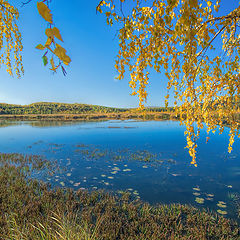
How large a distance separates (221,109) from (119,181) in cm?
518

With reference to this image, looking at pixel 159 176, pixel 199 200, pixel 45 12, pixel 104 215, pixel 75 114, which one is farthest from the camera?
pixel 75 114

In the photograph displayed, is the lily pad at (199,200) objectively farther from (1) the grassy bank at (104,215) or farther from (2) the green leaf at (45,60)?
(2) the green leaf at (45,60)

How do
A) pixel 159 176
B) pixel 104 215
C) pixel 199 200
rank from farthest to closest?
pixel 159 176
pixel 199 200
pixel 104 215

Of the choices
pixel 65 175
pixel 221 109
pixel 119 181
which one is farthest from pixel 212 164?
pixel 65 175

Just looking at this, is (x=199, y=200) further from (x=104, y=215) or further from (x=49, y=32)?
(x=49, y=32)

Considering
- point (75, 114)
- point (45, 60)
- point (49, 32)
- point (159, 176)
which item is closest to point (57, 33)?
point (49, 32)

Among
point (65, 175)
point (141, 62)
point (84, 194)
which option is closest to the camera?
point (141, 62)

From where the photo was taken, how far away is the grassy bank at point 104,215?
3.71 meters

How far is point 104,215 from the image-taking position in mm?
4391

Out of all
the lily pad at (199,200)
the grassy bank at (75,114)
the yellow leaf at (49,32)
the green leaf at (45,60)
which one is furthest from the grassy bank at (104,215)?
the grassy bank at (75,114)

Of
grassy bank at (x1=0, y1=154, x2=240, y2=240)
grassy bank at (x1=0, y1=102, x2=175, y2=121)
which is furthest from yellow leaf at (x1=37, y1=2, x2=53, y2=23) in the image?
grassy bank at (x1=0, y1=102, x2=175, y2=121)

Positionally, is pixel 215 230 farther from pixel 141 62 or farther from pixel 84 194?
pixel 141 62

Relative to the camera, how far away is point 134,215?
14.8 ft

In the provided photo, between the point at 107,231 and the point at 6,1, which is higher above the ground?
the point at 6,1
